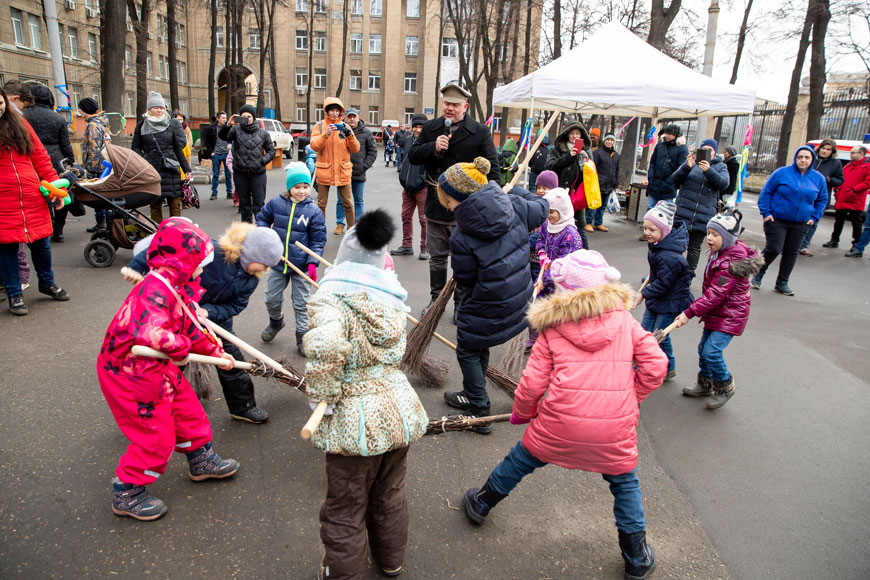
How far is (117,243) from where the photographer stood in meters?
6.68

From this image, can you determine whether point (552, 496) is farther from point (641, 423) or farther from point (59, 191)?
point (59, 191)

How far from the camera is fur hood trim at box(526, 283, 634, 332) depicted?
7.75 ft

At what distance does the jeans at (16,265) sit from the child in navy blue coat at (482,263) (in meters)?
4.10

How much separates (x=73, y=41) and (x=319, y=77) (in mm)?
19103

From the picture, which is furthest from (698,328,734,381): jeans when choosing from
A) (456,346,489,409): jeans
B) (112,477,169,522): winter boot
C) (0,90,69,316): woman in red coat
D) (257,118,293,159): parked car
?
(257,118,293,159): parked car

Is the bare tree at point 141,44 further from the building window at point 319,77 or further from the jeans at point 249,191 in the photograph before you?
the building window at point 319,77

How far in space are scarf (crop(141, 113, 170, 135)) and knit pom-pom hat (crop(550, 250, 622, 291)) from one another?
678 cm

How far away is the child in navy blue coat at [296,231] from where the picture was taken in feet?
15.1

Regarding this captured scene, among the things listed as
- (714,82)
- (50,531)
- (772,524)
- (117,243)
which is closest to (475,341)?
(772,524)

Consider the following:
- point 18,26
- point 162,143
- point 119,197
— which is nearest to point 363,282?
point 119,197

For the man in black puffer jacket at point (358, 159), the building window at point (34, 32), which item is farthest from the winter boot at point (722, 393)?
the building window at point (34, 32)

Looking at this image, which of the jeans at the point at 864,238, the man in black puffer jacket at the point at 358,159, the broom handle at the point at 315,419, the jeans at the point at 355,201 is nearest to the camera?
the broom handle at the point at 315,419

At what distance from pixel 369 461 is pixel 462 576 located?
30.3 inches

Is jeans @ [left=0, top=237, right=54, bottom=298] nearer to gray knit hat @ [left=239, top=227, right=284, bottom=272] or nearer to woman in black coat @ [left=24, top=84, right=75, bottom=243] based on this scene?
woman in black coat @ [left=24, top=84, right=75, bottom=243]
